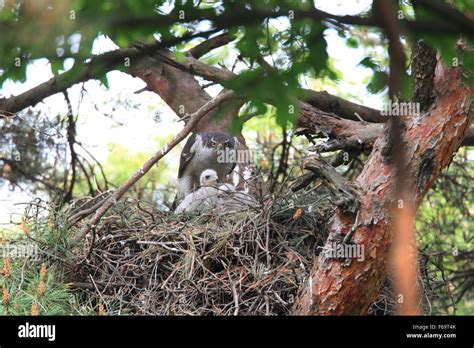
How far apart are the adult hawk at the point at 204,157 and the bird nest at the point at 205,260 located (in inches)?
57.9

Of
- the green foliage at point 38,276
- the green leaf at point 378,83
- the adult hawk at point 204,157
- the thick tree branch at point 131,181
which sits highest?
the adult hawk at point 204,157

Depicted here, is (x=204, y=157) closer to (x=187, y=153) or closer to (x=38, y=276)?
(x=187, y=153)

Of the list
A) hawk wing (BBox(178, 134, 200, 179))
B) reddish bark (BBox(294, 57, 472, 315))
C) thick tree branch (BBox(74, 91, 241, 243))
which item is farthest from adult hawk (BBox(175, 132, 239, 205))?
reddish bark (BBox(294, 57, 472, 315))

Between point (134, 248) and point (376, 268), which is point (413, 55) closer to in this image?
point (376, 268)

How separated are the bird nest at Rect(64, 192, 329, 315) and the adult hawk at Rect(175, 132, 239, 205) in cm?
147

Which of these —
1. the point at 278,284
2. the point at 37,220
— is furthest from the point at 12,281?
the point at 278,284

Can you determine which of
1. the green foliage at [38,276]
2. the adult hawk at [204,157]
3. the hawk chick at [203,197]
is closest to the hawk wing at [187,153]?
the adult hawk at [204,157]

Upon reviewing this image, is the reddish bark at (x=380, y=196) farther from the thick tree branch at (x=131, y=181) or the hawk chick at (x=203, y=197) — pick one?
the hawk chick at (x=203, y=197)

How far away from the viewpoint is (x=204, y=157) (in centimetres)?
704

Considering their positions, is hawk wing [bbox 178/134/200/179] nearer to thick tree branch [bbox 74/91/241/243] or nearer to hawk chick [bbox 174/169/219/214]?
hawk chick [bbox 174/169/219/214]

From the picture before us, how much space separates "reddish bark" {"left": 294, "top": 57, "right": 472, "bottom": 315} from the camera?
4.19 metres

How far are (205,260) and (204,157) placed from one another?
7.26ft

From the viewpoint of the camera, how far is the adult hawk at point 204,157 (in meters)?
6.90

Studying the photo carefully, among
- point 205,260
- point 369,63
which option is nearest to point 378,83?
point 369,63
